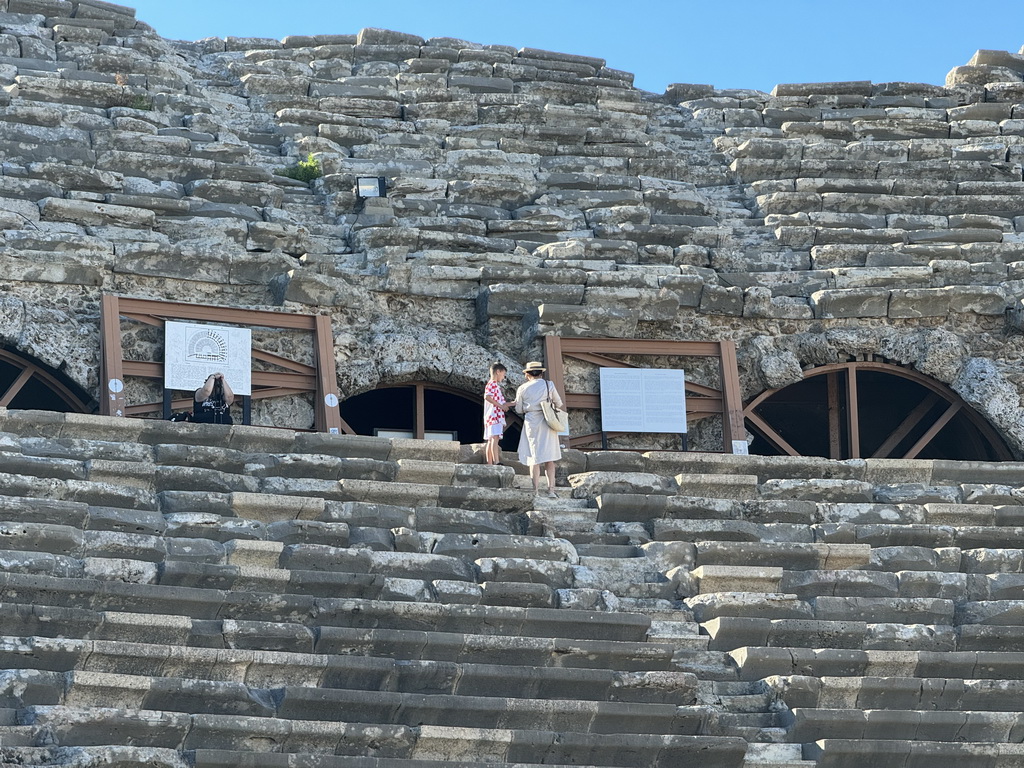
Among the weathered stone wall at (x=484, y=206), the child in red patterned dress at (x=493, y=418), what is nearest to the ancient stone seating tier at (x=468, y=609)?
the child in red patterned dress at (x=493, y=418)

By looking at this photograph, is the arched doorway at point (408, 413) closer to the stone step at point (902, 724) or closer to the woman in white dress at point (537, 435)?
the woman in white dress at point (537, 435)

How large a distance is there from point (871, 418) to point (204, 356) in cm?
775

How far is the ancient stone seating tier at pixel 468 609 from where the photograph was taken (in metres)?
8.37

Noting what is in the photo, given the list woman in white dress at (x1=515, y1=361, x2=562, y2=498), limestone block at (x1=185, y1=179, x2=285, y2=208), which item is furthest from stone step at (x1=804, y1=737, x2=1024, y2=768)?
limestone block at (x1=185, y1=179, x2=285, y2=208)

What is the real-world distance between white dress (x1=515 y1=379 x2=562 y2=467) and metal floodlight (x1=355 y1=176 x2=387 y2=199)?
497 centimetres

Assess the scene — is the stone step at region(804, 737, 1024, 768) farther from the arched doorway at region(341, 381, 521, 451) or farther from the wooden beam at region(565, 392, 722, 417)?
the arched doorway at region(341, 381, 521, 451)

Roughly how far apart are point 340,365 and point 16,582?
248 inches

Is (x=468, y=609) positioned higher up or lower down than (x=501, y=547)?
lower down

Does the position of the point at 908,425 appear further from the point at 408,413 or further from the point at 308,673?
the point at 308,673

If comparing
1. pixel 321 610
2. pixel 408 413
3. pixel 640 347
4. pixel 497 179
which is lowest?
pixel 321 610

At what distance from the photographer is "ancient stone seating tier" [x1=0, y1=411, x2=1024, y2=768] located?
8.37m

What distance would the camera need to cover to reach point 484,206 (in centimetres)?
1684

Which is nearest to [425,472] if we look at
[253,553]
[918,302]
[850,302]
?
[253,553]

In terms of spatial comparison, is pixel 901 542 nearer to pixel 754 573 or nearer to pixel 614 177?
pixel 754 573
